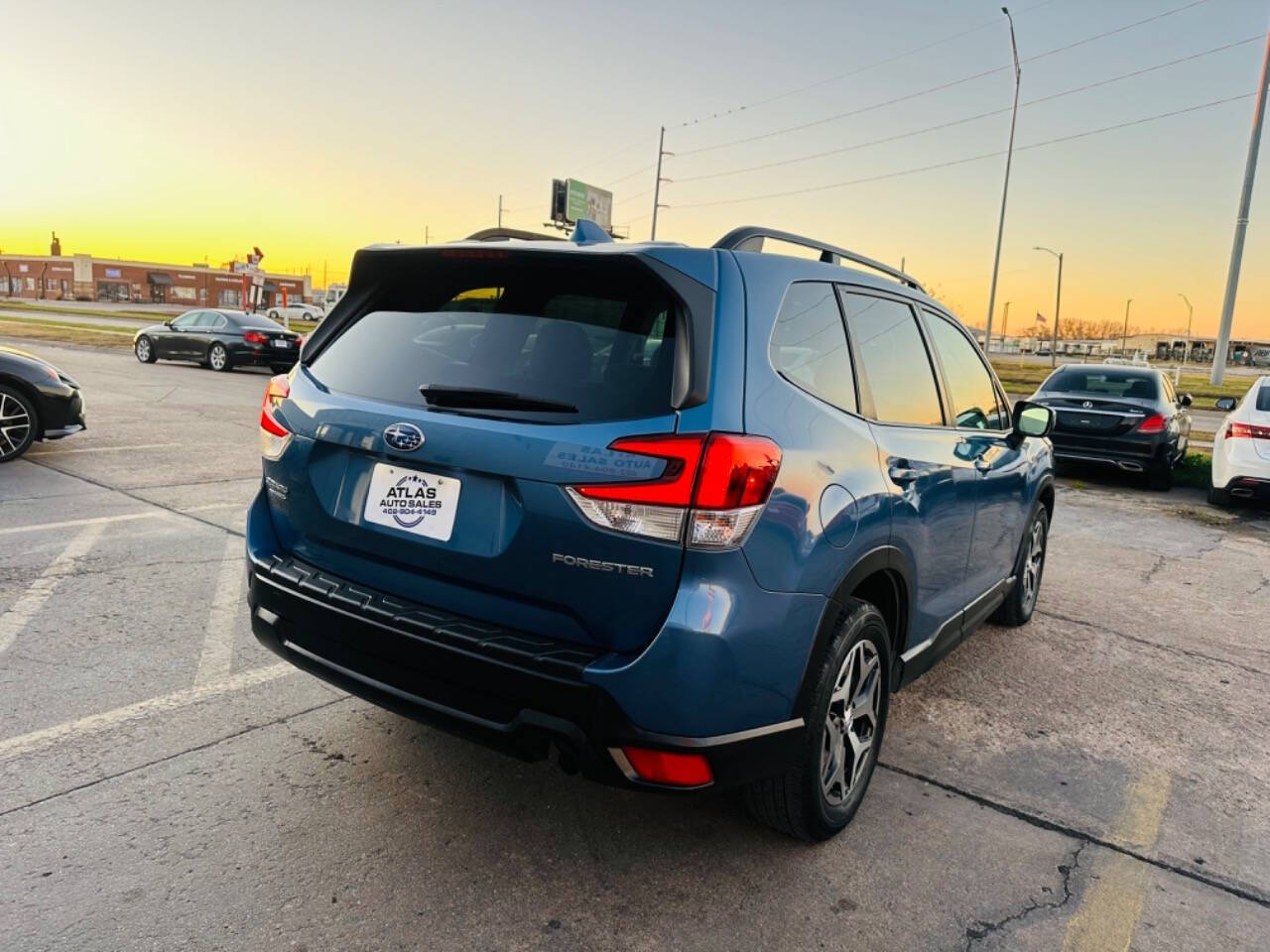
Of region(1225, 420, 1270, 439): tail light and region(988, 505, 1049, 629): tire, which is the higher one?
region(1225, 420, 1270, 439): tail light

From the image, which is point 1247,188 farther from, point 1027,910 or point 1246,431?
point 1027,910

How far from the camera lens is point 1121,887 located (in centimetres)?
265

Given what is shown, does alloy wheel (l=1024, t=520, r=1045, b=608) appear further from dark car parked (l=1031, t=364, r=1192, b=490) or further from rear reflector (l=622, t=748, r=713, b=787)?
dark car parked (l=1031, t=364, r=1192, b=490)

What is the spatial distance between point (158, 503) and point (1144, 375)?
37.2 feet

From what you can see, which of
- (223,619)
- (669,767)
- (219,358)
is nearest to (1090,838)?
(669,767)

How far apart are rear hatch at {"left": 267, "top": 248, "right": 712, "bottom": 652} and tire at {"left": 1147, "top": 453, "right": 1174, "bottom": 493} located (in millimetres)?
10035

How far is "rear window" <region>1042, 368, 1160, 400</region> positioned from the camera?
36.1 ft

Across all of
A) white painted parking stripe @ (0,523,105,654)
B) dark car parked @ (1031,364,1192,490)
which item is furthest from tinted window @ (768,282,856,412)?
dark car parked @ (1031,364,1192,490)

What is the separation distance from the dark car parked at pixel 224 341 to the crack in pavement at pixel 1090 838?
19.1 m

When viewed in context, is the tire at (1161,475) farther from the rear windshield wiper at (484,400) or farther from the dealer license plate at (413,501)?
the dealer license plate at (413,501)

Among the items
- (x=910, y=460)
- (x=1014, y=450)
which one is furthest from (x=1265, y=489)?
(x=910, y=460)

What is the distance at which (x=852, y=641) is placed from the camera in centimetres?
264

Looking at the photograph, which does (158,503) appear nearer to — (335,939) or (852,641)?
(335,939)

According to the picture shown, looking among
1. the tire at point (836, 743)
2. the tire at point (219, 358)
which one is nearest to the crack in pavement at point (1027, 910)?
the tire at point (836, 743)
